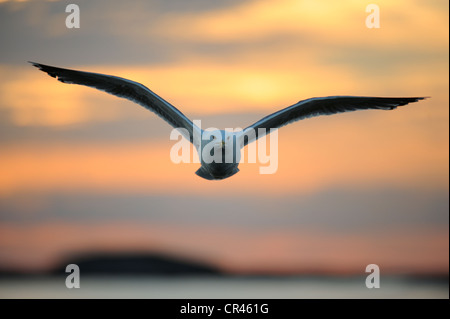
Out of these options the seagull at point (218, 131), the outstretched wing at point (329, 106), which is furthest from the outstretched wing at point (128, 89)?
the outstretched wing at point (329, 106)

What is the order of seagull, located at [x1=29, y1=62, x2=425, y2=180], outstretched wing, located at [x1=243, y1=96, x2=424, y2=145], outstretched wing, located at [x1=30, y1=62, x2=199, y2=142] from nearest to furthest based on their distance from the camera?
seagull, located at [x1=29, y1=62, x2=425, y2=180], outstretched wing, located at [x1=30, y1=62, x2=199, y2=142], outstretched wing, located at [x1=243, y1=96, x2=424, y2=145]

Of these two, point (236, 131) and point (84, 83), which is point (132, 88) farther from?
point (236, 131)

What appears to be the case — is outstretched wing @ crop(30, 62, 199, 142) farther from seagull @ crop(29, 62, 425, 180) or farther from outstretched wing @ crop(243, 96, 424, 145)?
outstretched wing @ crop(243, 96, 424, 145)

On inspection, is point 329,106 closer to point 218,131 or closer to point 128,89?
point 218,131

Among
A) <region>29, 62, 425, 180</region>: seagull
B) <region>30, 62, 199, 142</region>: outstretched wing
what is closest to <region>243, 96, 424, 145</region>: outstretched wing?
<region>29, 62, 425, 180</region>: seagull

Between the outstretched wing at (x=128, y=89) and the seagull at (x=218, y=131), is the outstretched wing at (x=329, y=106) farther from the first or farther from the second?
the outstretched wing at (x=128, y=89)

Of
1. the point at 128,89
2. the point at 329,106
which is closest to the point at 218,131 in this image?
the point at 128,89

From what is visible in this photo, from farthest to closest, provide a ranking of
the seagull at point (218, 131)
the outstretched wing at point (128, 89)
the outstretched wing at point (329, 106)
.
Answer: the outstretched wing at point (329, 106), the outstretched wing at point (128, 89), the seagull at point (218, 131)
